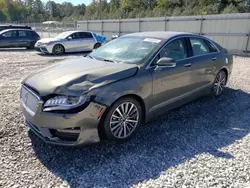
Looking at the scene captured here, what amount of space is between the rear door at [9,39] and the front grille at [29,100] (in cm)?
1277

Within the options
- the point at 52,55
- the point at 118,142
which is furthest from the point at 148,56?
the point at 52,55

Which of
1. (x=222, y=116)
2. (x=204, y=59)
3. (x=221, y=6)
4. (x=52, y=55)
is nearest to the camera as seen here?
(x=222, y=116)

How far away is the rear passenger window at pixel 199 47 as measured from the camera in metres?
4.34

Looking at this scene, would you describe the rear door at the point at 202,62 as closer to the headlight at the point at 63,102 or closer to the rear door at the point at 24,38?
the headlight at the point at 63,102

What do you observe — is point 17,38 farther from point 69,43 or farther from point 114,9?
point 114,9

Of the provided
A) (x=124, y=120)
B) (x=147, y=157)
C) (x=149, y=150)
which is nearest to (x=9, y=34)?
(x=124, y=120)

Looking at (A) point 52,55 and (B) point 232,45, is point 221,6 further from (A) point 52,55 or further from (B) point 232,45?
(A) point 52,55

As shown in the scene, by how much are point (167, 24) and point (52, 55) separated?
26.6ft

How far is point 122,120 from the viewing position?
312cm

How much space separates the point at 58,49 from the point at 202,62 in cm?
966

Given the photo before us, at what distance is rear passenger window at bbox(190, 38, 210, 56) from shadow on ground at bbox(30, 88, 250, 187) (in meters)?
1.22

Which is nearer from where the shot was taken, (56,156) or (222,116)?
(56,156)

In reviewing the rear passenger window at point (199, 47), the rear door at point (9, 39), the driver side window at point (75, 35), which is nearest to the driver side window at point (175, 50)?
the rear passenger window at point (199, 47)

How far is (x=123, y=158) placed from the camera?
2854mm
